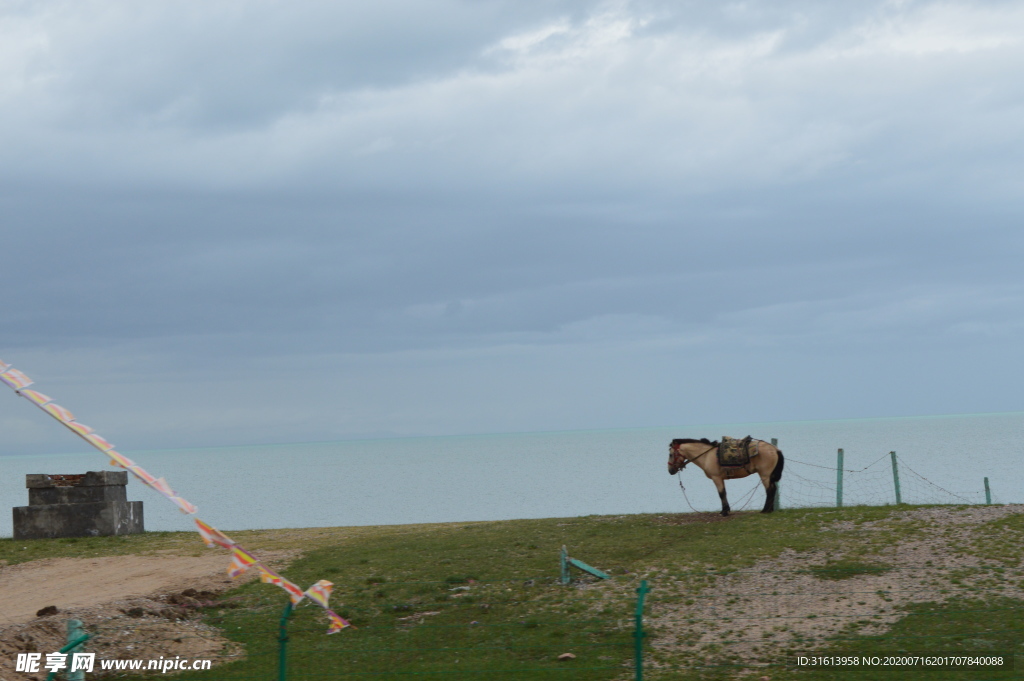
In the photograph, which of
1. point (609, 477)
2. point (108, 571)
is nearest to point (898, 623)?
point (108, 571)

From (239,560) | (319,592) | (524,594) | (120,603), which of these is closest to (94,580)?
(120,603)

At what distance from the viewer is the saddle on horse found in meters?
24.2

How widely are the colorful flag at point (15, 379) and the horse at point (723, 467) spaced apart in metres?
18.3

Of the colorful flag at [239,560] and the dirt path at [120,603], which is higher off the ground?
the colorful flag at [239,560]

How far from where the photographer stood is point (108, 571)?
69.8 feet

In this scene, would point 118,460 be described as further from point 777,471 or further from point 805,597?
point 777,471

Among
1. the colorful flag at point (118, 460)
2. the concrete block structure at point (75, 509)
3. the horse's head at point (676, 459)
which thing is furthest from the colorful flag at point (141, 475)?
the concrete block structure at point (75, 509)

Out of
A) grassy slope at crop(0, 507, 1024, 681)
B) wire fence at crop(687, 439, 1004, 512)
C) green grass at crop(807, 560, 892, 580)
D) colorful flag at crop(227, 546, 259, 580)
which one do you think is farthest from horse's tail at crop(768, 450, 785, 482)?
wire fence at crop(687, 439, 1004, 512)

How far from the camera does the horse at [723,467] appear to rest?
2380 cm

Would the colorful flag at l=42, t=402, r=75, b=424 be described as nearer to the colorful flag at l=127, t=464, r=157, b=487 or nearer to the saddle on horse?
the colorful flag at l=127, t=464, r=157, b=487

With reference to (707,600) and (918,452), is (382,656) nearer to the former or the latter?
(707,600)

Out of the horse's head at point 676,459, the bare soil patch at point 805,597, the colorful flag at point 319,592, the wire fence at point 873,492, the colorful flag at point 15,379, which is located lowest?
the wire fence at point 873,492

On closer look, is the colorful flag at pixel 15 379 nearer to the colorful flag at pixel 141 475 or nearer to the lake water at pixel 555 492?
the colorful flag at pixel 141 475

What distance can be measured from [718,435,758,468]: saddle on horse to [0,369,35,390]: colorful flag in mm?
19287
